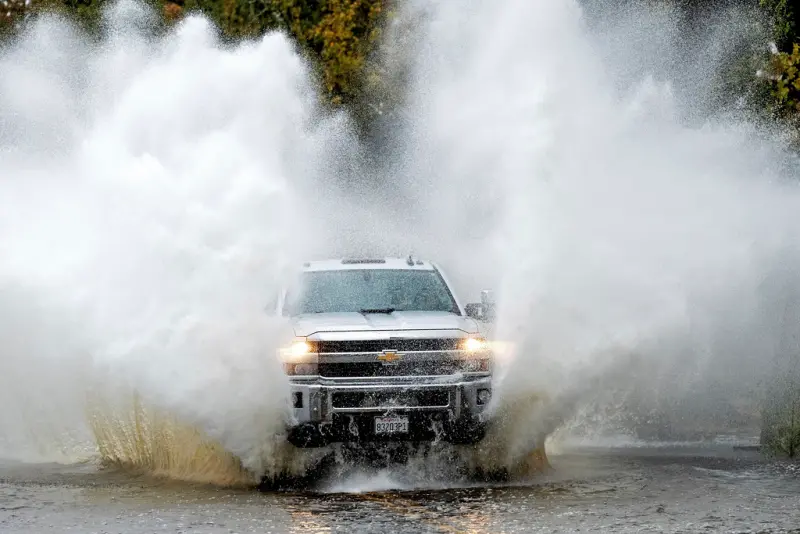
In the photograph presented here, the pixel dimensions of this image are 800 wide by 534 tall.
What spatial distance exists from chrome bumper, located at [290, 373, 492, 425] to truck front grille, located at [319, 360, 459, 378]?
0.15 feet

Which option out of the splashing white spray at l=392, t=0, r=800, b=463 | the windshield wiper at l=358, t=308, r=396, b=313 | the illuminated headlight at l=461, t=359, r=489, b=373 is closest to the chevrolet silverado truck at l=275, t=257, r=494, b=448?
the illuminated headlight at l=461, t=359, r=489, b=373

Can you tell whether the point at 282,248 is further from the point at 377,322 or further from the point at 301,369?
the point at 301,369

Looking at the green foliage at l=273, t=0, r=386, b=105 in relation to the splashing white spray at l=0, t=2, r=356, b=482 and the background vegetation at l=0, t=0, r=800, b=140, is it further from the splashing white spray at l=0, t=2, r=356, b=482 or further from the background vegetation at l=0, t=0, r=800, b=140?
the splashing white spray at l=0, t=2, r=356, b=482

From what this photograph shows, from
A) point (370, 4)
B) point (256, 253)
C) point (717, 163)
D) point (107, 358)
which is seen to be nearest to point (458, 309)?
point (256, 253)

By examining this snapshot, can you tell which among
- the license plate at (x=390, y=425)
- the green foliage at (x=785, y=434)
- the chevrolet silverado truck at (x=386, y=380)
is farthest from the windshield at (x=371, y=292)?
the green foliage at (x=785, y=434)

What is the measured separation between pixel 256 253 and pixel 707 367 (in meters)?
6.51

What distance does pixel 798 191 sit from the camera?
641 inches

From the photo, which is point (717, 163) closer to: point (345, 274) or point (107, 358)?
point (345, 274)

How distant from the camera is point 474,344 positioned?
38.7 ft

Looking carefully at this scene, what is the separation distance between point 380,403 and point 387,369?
273 mm

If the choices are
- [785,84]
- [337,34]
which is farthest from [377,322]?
[337,34]

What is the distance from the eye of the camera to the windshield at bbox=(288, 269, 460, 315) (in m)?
12.8

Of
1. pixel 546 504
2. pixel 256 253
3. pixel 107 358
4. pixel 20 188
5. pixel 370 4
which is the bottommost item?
pixel 546 504

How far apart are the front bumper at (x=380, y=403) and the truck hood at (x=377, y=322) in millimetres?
380
